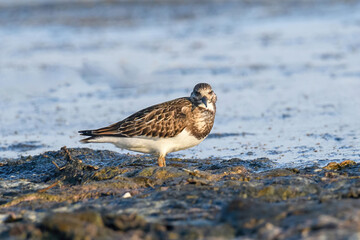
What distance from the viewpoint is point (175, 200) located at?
4.29 m

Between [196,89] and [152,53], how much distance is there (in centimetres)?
688

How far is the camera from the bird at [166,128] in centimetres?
586

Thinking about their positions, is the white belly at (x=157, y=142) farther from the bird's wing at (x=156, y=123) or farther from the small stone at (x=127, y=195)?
the small stone at (x=127, y=195)

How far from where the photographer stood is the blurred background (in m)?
7.53

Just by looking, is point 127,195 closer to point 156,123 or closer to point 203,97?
point 156,123

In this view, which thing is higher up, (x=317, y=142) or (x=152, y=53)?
(x=152, y=53)

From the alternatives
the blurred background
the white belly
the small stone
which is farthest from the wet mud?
the blurred background

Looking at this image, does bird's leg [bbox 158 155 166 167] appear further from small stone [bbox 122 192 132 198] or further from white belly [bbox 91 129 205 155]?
small stone [bbox 122 192 132 198]

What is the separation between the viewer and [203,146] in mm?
7262

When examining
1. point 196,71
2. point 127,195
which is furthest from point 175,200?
point 196,71

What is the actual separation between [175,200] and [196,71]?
7108 millimetres

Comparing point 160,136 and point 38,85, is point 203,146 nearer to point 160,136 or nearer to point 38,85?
point 160,136

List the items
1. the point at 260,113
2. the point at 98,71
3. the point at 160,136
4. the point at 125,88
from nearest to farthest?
the point at 160,136 → the point at 260,113 → the point at 125,88 → the point at 98,71

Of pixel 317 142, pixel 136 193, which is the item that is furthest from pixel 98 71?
pixel 136 193
